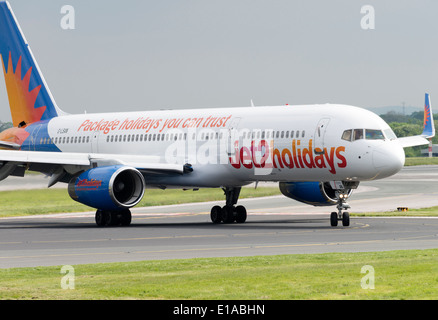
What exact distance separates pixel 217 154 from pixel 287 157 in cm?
368

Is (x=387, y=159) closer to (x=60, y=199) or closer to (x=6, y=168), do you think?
(x=6, y=168)

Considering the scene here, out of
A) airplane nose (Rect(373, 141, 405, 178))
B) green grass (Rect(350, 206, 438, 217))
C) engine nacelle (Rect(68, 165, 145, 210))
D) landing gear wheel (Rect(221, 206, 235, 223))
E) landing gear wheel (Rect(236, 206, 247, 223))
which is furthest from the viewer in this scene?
green grass (Rect(350, 206, 438, 217))

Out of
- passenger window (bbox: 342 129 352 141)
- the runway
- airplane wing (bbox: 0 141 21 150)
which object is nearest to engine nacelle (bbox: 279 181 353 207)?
the runway

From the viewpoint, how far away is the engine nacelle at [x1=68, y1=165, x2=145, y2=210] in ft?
120

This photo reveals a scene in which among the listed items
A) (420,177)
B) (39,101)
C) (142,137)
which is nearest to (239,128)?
(142,137)

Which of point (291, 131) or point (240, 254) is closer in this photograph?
point (240, 254)

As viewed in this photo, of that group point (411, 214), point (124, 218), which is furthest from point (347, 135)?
point (411, 214)

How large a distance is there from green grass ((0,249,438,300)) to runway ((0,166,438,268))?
7.68 feet

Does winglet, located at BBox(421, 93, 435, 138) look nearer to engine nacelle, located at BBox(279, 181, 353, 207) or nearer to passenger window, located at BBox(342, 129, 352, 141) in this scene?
engine nacelle, located at BBox(279, 181, 353, 207)

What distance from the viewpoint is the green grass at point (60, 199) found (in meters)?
51.2

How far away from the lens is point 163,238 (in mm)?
30578

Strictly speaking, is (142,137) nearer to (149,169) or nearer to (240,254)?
(149,169)
